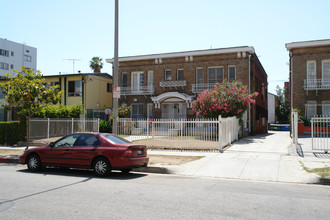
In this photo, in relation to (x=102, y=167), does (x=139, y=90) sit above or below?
above

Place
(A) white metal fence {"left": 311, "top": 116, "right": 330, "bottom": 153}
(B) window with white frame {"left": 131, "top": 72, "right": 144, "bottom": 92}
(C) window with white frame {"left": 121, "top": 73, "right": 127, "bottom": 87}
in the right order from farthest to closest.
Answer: (C) window with white frame {"left": 121, "top": 73, "right": 127, "bottom": 87} → (B) window with white frame {"left": 131, "top": 72, "right": 144, "bottom": 92} → (A) white metal fence {"left": 311, "top": 116, "right": 330, "bottom": 153}

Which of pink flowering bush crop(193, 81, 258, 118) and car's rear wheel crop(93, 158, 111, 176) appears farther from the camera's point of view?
pink flowering bush crop(193, 81, 258, 118)

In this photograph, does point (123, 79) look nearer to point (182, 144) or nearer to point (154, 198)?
point (182, 144)

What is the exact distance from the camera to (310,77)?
23922 millimetres

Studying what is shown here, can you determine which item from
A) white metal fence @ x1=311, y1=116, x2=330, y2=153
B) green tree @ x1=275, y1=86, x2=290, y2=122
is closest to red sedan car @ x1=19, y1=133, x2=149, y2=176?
white metal fence @ x1=311, y1=116, x2=330, y2=153

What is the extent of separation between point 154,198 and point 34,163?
5701mm

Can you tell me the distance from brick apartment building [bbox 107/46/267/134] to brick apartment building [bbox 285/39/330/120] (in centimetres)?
343

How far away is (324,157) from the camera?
12570 mm

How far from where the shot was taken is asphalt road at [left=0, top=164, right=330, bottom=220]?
5.48m

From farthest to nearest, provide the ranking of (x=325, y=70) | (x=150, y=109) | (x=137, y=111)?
(x=137, y=111) → (x=150, y=109) → (x=325, y=70)

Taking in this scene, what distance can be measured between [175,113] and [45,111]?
11.5 m

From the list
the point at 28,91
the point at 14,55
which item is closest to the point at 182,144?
the point at 28,91

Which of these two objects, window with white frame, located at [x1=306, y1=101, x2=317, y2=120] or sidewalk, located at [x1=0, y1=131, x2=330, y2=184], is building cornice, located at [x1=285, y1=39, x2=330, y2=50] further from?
sidewalk, located at [x1=0, y1=131, x2=330, y2=184]

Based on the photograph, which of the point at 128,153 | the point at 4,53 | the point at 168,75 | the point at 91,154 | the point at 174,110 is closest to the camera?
the point at 128,153
